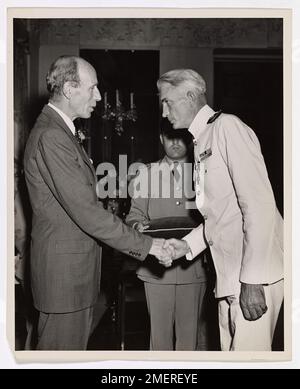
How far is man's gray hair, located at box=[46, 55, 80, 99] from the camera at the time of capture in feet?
6.62

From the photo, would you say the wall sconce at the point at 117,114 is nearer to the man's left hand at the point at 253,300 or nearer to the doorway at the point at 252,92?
the doorway at the point at 252,92

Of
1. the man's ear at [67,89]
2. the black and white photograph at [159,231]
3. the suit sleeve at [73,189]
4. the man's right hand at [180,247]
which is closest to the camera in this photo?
the black and white photograph at [159,231]

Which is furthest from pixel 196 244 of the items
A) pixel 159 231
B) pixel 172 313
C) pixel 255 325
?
pixel 255 325

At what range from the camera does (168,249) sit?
2.29 m

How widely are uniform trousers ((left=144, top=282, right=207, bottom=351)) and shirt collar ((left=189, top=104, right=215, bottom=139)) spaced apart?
906 mm

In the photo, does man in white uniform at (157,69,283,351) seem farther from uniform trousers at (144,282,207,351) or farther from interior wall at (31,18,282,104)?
interior wall at (31,18,282,104)

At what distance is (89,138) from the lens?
5.02 meters

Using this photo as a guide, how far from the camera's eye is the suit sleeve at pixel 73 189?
1914 millimetres

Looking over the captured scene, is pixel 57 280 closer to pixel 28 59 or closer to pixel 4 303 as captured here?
pixel 4 303

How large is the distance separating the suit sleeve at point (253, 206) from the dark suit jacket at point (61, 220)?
65cm

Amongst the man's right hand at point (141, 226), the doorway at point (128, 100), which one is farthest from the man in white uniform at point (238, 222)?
the doorway at point (128, 100)

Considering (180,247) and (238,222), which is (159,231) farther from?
(238,222)
